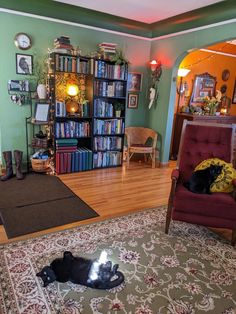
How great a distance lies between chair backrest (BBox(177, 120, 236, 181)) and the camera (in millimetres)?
2737

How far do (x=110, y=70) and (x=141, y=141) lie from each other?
1.55 meters

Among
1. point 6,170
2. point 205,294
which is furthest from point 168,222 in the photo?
point 6,170

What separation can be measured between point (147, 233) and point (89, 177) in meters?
1.75

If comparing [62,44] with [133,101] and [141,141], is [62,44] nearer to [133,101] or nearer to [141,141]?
[133,101]

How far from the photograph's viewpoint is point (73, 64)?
381 cm

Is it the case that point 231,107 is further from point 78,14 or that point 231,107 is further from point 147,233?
point 147,233

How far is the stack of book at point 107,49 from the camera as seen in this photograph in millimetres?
4070

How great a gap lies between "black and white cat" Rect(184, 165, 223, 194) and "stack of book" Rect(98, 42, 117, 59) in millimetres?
2681

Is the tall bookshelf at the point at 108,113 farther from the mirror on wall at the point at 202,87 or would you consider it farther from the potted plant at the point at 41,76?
the mirror on wall at the point at 202,87

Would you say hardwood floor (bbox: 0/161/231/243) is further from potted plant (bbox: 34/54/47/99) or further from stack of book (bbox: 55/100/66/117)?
potted plant (bbox: 34/54/47/99)

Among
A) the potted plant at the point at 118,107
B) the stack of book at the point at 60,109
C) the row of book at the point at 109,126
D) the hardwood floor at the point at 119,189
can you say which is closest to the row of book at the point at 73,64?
the stack of book at the point at 60,109

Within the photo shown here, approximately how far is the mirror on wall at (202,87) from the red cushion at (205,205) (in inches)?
146

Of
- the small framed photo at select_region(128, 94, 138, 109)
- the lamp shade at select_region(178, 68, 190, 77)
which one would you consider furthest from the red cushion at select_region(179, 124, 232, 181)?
the lamp shade at select_region(178, 68, 190, 77)

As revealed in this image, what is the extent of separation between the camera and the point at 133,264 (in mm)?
1983
